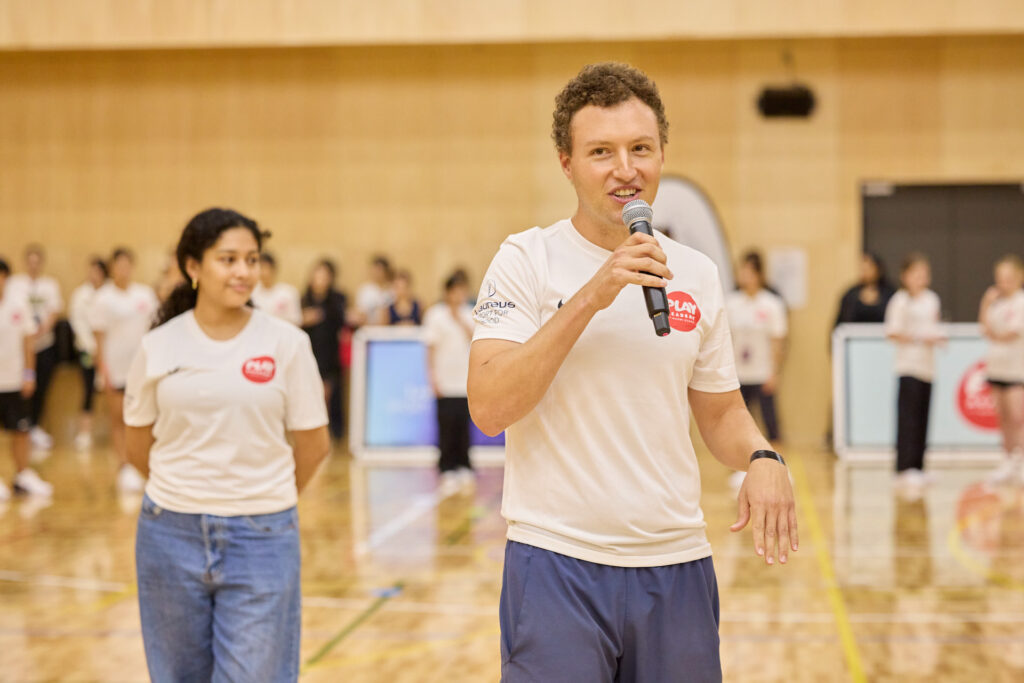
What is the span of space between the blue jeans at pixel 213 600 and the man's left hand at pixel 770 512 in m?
1.82

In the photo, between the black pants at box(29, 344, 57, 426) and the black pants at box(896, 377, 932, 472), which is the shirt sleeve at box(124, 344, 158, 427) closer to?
the black pants at box(896, 377, 932, 472)

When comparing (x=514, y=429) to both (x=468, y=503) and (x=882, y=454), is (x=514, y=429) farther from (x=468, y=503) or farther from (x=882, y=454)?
(x=882, y=454)

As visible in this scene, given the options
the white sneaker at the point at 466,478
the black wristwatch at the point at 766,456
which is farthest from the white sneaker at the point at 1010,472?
the black wristwatch at the point at 766,456

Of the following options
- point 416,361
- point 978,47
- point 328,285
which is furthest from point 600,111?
point 978,47

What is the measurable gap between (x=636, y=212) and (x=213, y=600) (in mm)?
2110

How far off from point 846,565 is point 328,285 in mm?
→ 8583

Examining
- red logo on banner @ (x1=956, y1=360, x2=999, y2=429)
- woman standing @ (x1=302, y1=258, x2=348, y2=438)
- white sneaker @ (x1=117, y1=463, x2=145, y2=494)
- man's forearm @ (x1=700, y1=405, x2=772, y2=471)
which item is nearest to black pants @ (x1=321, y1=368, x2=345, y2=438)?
woman standing @ (x1=302, y1=258, x2=348, y2=438)

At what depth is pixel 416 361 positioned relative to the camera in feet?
43.5

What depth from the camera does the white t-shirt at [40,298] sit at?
14.7m

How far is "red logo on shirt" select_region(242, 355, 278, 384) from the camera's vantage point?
3.79 metres

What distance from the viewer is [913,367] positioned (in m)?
10.8

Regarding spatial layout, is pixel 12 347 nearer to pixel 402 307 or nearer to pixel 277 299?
pixel 277 299

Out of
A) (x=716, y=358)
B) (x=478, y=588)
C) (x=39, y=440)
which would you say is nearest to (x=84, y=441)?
(x=39, y=440)

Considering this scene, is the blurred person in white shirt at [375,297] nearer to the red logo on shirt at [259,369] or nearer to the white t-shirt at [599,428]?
the red logo on shirt at [259,369]
